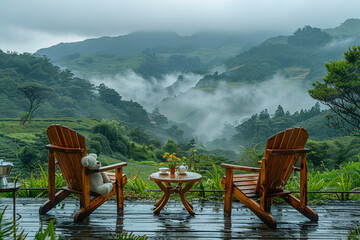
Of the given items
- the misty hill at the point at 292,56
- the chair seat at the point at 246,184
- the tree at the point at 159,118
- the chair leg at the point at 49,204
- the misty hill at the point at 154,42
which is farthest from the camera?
the misty hill at the point at 154,42

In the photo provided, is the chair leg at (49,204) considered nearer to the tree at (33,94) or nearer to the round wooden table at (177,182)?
the round wooden table at (177,182)

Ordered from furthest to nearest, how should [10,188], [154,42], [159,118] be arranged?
[154,42], [159,118], [10,188]

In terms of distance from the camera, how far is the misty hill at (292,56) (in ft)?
144

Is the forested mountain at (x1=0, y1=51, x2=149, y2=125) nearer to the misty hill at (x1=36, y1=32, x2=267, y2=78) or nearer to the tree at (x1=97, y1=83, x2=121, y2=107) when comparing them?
the tree at (x1=97, y1=83, x2=121, y2=107)

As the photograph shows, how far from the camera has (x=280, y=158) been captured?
3.01 metres

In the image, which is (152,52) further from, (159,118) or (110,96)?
(159,118)

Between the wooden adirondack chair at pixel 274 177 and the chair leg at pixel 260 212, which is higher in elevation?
the wooden adirondack chair at pixel 274 177

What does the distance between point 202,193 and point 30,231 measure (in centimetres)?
202

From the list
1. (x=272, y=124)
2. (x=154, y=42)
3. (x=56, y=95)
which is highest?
(x=154, y=42)

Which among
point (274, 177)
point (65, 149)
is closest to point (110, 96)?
point (65, 149)

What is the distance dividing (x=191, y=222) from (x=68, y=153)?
4.38 ft

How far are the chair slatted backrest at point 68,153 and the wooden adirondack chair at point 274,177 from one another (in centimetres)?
145

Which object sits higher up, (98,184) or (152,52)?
(152,52)

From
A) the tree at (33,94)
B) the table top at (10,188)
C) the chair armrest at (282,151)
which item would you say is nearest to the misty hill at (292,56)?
the tree at (33,94)
